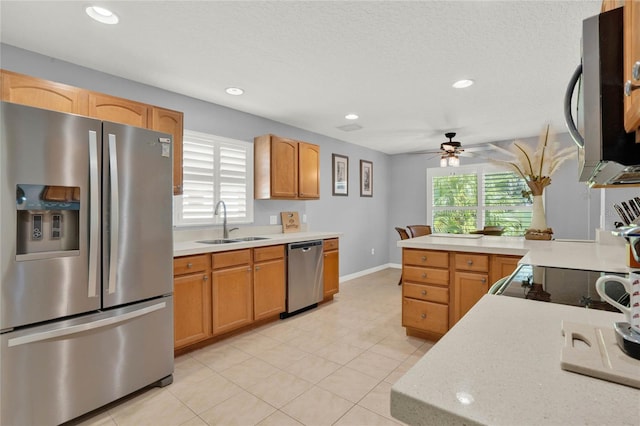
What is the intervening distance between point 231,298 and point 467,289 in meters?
2.07

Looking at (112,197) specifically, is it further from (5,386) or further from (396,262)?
(396,262)

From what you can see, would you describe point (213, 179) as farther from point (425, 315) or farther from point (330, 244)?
point (425, 315)

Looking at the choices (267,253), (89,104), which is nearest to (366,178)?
(267,253)

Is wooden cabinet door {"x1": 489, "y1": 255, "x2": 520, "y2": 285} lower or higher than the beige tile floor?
higher

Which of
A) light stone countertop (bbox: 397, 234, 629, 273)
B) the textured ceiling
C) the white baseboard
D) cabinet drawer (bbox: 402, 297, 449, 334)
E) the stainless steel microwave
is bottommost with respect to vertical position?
the white baseboard

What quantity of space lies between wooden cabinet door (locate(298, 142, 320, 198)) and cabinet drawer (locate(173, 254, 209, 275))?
169 centimetres

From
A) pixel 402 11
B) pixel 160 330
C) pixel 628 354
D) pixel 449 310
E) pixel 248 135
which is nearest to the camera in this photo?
pixel 628 354

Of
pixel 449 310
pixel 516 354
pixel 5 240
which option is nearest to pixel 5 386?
pixel 5 240

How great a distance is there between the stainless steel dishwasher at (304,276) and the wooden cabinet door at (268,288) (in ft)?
0.35

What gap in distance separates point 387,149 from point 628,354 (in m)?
5.79

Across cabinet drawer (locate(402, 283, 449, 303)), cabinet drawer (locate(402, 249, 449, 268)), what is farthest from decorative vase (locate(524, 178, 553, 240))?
cabinet drawer (locate(402, 283, 449, 303))

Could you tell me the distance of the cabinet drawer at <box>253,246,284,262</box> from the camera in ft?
10.5

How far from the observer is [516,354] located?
0.68 m

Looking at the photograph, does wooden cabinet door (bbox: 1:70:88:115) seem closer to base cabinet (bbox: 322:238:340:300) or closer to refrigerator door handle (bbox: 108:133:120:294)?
refrigerator door handle (bbox: 108:133:120:294)
